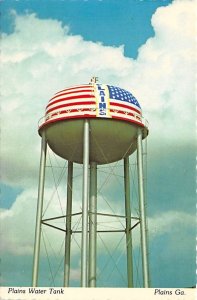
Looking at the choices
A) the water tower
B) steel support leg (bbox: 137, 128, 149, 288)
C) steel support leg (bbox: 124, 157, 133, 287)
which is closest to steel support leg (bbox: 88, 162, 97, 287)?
the water tower

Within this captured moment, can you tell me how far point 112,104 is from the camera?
1898 cm

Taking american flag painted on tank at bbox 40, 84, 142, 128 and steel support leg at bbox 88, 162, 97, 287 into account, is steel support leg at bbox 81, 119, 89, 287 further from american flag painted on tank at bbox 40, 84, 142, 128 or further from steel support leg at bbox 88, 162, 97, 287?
steel support leg at bbox 88, 162, 97, 287

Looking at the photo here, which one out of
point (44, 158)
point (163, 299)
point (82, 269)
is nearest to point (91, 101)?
point (44, 158)

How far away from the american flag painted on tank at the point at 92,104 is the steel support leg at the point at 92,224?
10.9ft

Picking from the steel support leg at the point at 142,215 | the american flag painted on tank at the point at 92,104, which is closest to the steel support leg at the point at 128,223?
the steel support leg at the point at 142,215

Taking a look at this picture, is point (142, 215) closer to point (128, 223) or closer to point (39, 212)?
point (128, 223)

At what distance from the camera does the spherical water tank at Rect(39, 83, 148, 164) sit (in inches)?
732

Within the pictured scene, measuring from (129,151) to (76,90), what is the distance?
3582 mm

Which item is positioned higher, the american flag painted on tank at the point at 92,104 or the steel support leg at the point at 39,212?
the american flag painted on tank at the point at 92,104

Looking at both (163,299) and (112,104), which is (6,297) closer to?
(163,299)

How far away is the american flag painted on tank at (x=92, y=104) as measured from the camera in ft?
61.0

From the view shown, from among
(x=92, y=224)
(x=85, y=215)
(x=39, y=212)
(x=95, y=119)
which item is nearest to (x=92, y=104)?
(x=95, y=119)

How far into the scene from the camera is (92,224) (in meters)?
20.1

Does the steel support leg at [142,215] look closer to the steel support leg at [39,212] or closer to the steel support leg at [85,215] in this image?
the steel support leg at [85,215]
